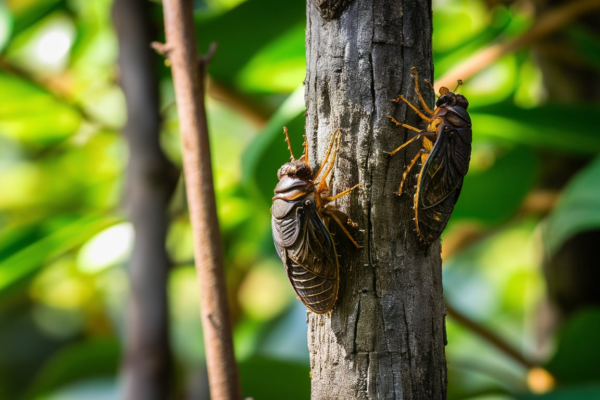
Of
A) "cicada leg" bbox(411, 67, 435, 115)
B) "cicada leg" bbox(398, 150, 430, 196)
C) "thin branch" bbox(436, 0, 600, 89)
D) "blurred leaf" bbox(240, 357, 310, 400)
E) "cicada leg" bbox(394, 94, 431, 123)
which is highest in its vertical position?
"thin branch" bbox(436, 0, 600, 89)

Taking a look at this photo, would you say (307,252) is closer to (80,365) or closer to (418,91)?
(418,91)

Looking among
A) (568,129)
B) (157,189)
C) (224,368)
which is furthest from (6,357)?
(568,129)

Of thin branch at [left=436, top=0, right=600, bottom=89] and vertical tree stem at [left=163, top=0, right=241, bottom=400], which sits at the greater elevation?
thin branch at [left=436, top=0, right=600, bottom=89]

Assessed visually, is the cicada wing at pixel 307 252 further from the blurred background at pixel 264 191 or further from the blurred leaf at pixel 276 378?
the blurred leaf at pixel 276 378

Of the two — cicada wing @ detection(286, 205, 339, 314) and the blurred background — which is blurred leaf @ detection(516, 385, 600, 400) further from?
cicada wing @ detection(286, 205, 339, 314)

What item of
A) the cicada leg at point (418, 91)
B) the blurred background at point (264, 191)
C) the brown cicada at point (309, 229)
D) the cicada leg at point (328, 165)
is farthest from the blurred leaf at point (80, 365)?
the cicada leg at point (418, 91)

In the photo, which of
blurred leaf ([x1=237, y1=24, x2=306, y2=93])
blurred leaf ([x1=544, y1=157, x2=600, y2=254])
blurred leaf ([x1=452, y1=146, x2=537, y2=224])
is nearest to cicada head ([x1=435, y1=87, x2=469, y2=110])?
blurred leaf ([x1=544, y1=157, x2=600, y2=254])

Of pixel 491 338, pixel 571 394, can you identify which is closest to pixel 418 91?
pixel 571 394
